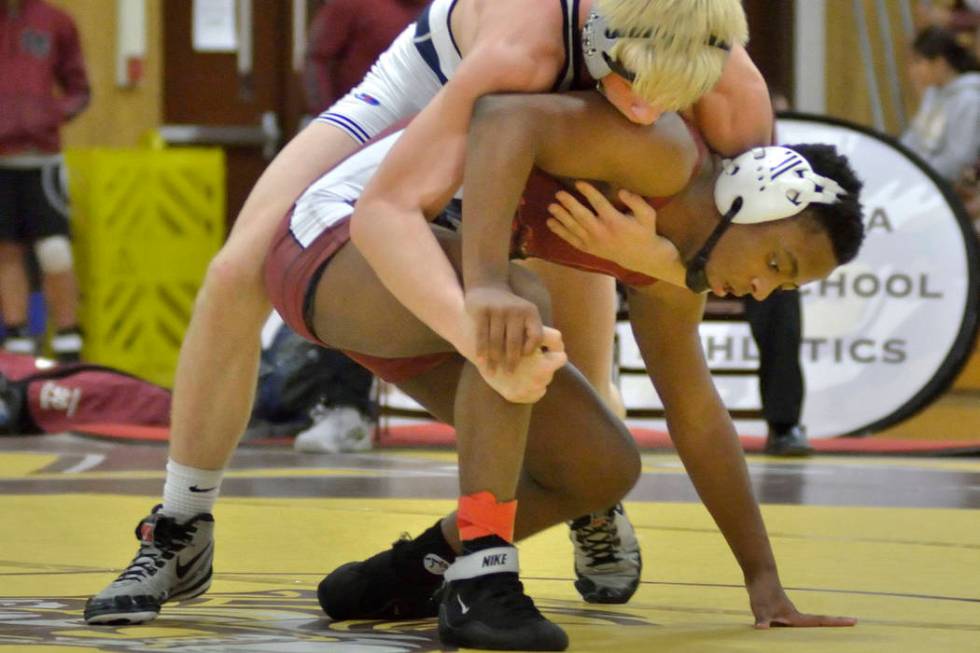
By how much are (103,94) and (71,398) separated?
11.6 ft

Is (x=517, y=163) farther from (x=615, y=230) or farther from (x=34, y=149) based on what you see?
(x=34, y=149)

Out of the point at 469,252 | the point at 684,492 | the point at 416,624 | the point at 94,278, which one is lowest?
the point at 94,278

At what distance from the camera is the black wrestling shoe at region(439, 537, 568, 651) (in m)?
2.35

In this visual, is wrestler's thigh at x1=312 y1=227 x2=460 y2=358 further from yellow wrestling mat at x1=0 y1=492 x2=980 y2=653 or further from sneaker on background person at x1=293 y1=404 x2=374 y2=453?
sneaker on background person at x1=293 y1=404 x2=374 y2=453

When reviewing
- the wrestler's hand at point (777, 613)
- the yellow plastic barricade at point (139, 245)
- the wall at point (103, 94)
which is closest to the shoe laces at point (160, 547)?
the wrestler's hand at point (777, 613)

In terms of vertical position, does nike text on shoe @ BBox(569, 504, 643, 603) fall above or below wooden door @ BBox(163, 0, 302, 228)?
above

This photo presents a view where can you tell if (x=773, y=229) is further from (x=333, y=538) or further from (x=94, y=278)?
(x=94, y=278)

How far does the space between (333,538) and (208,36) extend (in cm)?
654

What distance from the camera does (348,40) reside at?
6820 millimetres

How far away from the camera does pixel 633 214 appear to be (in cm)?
252

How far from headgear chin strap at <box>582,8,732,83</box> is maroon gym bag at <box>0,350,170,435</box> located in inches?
156

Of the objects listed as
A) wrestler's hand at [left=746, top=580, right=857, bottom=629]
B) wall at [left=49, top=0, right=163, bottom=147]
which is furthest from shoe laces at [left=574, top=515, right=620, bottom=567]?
wall at [left=49, top=0, right=163, bottom=147]

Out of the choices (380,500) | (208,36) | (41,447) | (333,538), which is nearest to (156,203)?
(208,36)

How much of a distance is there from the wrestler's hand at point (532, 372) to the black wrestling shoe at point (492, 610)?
0.21 metres
